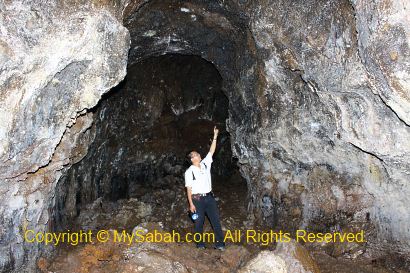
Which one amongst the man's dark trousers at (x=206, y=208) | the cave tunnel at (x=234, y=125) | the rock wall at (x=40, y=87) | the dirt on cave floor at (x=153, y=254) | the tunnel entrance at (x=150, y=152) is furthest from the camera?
the tunnel entrance at (x=150, y=152)

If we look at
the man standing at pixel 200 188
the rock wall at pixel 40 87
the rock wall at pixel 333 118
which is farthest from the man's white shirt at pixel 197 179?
the rock wall at pixel 333 118

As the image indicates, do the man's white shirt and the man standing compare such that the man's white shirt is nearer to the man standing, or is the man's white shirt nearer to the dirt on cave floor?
the man standing

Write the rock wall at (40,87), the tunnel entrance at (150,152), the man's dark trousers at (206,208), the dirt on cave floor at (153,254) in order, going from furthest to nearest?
the tunnel entrance at (150,152), the man's dark trousers at (206,208), the dirt on cave floor at (153,254), the rock wall at (40,87)

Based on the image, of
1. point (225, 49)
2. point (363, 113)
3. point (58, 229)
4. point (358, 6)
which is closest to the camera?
point (358, 6)

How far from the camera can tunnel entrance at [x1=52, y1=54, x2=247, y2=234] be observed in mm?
9586

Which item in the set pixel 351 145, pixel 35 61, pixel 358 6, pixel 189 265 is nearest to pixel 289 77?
pixel 351 145

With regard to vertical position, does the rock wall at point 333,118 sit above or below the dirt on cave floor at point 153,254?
above

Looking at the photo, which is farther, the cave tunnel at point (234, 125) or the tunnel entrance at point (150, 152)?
the tunnel entrance at point (150, 152)

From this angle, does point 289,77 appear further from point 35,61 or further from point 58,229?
point 58,229

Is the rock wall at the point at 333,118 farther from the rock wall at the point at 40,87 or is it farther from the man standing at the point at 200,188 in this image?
the rock wall at the point at 40,87

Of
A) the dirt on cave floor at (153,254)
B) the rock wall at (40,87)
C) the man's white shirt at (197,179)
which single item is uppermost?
the rock wall at (40,87)

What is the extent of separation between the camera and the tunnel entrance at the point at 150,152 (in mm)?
9586

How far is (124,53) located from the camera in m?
6.53

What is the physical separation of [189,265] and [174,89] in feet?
21.7
